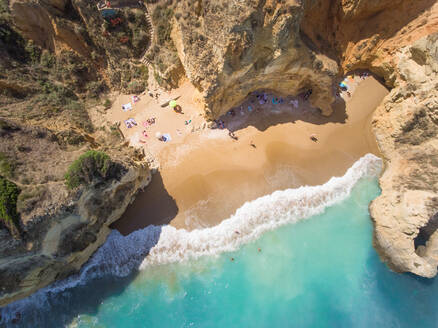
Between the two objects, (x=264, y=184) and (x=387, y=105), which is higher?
(x=387, y=105)

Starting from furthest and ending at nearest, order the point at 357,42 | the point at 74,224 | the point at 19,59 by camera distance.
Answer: the point at 357,42 → the point at 19,59 → the point at 74,224

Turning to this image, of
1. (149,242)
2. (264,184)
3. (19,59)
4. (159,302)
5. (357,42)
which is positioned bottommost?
(159,302)

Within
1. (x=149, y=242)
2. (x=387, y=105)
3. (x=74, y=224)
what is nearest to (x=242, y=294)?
(x=149, y=242)

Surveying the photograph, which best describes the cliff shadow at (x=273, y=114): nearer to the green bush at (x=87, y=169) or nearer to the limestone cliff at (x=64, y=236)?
the limestone cliff at (x=64, y=236)

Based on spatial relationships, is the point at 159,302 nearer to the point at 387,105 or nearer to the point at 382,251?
the point at 382,251

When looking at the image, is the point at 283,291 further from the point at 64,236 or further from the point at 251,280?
the point at 64,236

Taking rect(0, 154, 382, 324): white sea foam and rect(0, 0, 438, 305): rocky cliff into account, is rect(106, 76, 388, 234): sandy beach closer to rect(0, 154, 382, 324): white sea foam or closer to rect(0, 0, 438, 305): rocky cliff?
Answer: rect(0, 154, 382, 324): white sea foam
